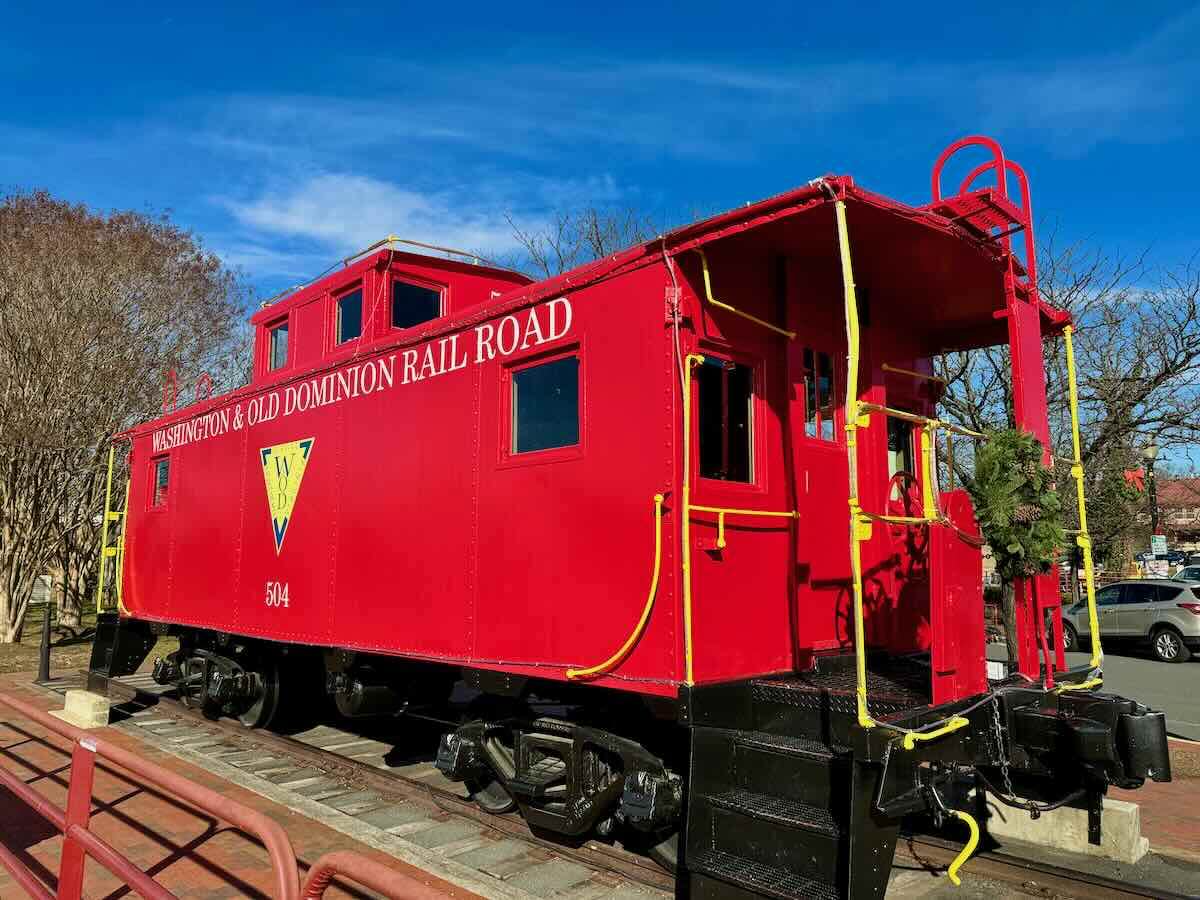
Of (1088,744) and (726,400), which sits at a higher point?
(726,400)

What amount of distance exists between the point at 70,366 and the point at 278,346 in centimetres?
1041

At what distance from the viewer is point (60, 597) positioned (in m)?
20.5

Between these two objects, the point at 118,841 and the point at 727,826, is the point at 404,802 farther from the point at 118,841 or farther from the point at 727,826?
the point at 727,826

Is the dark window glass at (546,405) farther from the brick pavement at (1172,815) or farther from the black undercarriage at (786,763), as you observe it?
the brick pavement at (1172,815)

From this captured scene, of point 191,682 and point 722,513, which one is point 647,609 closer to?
point 722,513

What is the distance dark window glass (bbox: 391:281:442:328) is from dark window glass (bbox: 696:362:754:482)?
3728 mm

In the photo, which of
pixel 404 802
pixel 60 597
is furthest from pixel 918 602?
pixel 60 597

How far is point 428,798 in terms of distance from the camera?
6.50 metres

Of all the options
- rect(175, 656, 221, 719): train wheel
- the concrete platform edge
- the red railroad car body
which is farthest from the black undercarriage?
rect(175, 656, 221, 719): train wheel

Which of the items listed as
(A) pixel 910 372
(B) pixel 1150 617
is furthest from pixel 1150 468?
(A) pixel 910 372

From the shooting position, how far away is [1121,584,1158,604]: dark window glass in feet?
56.4

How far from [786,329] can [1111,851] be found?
3.76m

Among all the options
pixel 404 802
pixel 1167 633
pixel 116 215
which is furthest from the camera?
pixel 116 215

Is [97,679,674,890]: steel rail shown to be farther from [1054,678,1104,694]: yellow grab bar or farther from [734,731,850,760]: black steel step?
[1054,678,1104,694]: yellow grab bar
